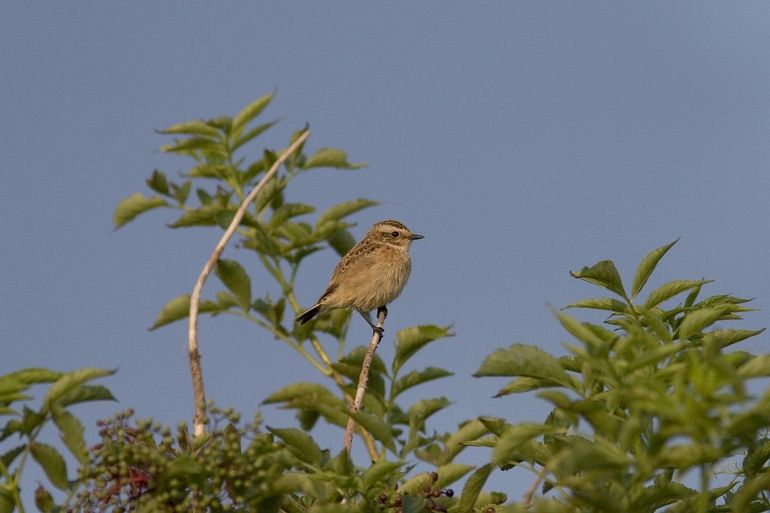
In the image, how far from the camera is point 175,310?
21.9ft

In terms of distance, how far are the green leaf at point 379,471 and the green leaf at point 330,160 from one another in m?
3.06

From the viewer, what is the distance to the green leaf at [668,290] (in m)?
6.23

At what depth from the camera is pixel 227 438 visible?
16.6 ft

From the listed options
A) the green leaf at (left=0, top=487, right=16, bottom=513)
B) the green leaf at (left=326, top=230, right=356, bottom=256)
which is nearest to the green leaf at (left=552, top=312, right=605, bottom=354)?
the green leaf at (left=0, top=487, right=16, bottom=513)

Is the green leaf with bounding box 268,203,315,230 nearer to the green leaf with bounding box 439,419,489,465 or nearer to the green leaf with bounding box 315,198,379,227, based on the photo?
the green leaf with bounding box 315,198,379,227

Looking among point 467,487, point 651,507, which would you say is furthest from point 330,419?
point 651,507

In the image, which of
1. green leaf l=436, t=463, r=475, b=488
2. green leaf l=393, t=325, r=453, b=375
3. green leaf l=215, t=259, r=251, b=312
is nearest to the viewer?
green leaf l=436, t=463, r=475, b=488

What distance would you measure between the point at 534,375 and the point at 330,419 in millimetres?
1401

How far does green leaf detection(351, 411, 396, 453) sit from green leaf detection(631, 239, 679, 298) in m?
2.05

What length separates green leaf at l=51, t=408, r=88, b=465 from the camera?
15.8 ft

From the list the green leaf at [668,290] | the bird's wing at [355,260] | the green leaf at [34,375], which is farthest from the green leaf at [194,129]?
the bird's wing at [355,260]

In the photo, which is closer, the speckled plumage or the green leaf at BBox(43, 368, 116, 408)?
the green leaf at BBox(43, 368, 116, 408)

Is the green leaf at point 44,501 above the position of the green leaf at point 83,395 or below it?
below

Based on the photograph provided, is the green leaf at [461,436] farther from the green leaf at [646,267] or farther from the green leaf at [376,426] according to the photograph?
the green leaf at [646,267]
